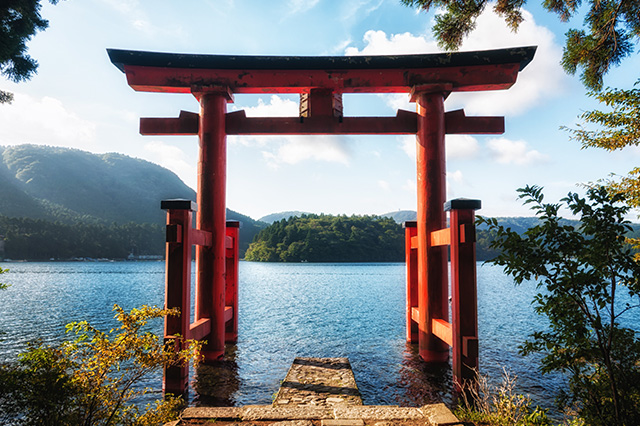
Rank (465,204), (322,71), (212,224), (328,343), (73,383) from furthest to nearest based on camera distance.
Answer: (328,343), (322,71), (212,224), (465,204), (73,383)

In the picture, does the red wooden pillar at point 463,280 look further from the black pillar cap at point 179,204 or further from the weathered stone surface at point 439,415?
the black pillar cap at point 179,204

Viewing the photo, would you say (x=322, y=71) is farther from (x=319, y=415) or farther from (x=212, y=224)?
(x=319, y=415)

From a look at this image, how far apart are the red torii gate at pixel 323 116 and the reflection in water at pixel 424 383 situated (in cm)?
22

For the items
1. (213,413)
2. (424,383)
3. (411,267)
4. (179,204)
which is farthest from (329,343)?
(213,413)

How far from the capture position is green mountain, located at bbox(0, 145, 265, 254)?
105 metres

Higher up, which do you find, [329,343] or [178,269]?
[178,269]

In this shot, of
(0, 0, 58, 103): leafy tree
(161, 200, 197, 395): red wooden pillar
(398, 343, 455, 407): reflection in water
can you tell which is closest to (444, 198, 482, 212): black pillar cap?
(398, 343, 455, 407): reflection in water

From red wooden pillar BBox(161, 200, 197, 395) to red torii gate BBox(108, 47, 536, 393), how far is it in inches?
35.1

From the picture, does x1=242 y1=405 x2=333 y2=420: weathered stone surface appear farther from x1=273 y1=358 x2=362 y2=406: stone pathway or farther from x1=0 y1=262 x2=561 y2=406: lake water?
x1=0 y1=262 x2=561 y2=406: lake water

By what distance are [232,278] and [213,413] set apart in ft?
16.2

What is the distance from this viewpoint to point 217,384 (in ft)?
20.4

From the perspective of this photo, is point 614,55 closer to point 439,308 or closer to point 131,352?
point 439,308

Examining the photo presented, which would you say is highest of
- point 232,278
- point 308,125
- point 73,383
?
point 308,125

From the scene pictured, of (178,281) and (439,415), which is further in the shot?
(178,281)
